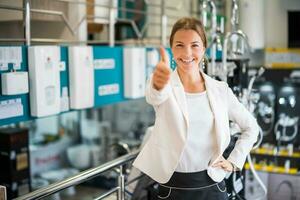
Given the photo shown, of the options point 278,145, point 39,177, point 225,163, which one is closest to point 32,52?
point 225,163

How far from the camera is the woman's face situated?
1.24m

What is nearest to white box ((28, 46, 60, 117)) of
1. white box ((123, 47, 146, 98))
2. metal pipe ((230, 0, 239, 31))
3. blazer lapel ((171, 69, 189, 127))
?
white box ((123, 47, 146, 98))

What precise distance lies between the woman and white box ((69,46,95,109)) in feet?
4.07

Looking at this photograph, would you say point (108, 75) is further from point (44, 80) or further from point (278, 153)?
point (278, 153)

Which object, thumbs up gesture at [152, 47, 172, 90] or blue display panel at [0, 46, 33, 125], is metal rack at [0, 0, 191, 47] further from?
thumbs up gesture at [152, 47, 172, 90]

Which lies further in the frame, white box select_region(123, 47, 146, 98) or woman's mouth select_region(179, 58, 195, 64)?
white box select_region(123, 47, 146, 98)

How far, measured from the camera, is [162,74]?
1.11 metres

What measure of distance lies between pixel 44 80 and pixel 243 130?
1.24m

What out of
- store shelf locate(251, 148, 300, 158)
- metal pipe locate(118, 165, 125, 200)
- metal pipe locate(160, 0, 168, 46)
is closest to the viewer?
metal pipe locate(118, 165, 125, 200)

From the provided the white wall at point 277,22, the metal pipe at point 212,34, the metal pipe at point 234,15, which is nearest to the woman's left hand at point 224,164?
the metal pipe at point 212,34

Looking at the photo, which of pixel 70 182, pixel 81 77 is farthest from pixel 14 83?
pixel 70 182

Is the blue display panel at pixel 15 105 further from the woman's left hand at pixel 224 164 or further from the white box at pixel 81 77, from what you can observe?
the woman's left hand at pixel 224 164

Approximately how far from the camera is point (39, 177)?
4297 mm

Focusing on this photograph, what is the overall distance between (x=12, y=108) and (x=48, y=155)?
2.59m
